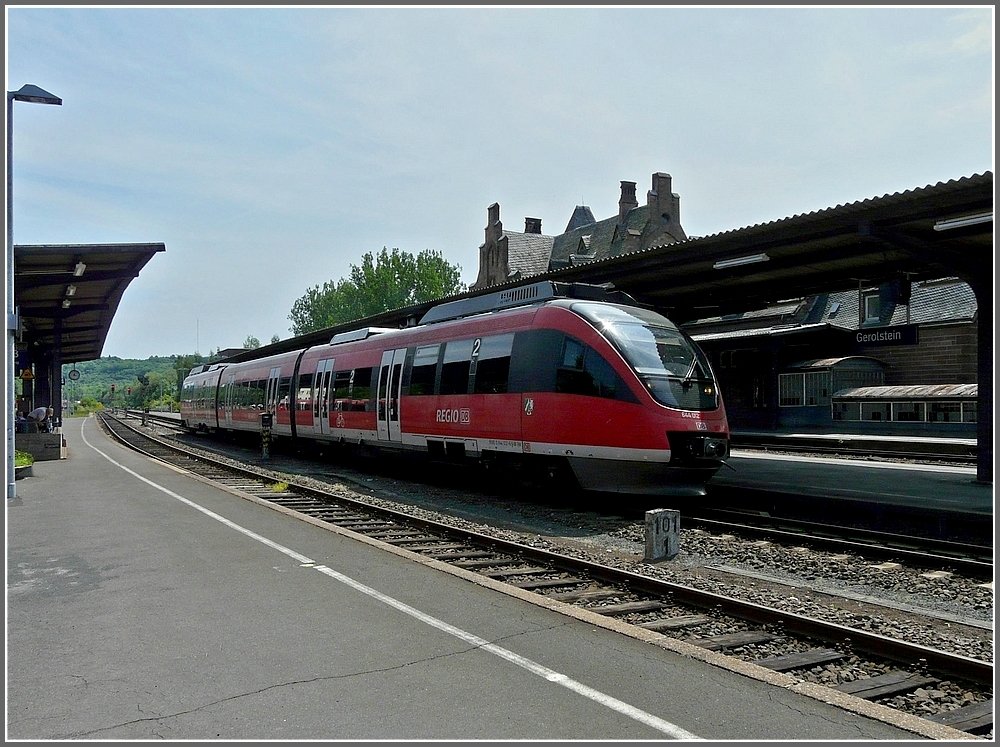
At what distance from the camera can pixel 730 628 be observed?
21.2 ft

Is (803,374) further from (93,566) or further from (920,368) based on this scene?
(93,566)

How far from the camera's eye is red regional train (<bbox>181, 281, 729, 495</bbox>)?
1165 centimetres

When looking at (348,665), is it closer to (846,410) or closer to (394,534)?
(394,534)

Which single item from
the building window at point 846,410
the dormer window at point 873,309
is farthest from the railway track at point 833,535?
the dormer window at point 873,309

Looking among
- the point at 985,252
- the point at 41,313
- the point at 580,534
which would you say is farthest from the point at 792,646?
the point at 41,313

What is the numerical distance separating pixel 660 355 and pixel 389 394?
24.3 ft

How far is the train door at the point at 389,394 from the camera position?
17.4 m

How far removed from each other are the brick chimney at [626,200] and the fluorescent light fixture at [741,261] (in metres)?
48.8

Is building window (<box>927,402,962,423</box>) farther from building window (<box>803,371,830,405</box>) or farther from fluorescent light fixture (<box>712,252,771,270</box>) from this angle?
fluorescent light fixture (<box>712,252,771,270</box>)

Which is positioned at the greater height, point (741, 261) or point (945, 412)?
point (741, 261)

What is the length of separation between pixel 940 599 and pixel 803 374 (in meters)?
27.3

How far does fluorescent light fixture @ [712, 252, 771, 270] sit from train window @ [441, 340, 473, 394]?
212 inches

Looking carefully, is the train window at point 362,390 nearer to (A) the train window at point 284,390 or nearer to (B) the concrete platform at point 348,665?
(A) the train window at point 284,390

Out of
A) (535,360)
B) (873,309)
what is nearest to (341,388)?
(535,360)
